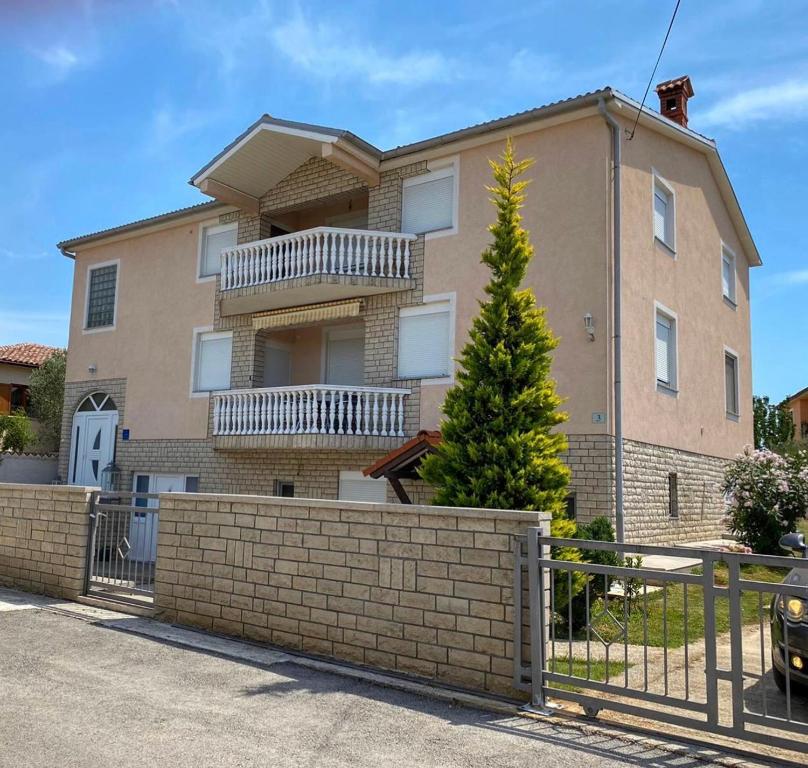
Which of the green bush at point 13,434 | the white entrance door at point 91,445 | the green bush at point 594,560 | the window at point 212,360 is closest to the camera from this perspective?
the green bush at point 594,560

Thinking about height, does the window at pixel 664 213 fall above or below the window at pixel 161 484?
above

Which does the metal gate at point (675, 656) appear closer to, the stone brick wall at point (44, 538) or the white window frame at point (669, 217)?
the stone brick wall at point (44, 538)

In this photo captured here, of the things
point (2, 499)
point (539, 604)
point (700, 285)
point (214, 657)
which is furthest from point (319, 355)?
point (539, 604)

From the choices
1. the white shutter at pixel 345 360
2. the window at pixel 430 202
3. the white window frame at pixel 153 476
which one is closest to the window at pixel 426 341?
the window at pixel 430 202

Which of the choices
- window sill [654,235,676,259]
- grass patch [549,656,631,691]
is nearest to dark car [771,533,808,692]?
grass patch [549,656,631,691]

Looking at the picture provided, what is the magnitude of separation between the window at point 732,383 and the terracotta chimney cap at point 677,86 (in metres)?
6.44

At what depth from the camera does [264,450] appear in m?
16.5

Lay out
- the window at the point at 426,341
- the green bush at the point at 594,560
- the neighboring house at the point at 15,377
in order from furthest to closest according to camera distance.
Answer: the neighboring house at the point at 15,377
the window at the point at 426,341
the green bush at the point at 594,560

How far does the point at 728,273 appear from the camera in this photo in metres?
19.8

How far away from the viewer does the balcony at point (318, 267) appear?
15117 mm

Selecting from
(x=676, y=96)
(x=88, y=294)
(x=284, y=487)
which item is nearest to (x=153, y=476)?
(x=284, y=487)

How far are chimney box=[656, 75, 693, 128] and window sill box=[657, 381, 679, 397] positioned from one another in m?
6.81

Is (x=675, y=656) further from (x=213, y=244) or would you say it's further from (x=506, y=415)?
(x=213, y=244)

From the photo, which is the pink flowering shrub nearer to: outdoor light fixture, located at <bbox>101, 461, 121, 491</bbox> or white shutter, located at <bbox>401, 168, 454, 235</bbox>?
white shutter, located at <bbox>401, 168, 454, 235</bbox>
